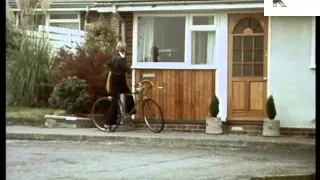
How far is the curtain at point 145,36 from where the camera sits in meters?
12.8

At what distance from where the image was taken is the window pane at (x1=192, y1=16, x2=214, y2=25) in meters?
12.3

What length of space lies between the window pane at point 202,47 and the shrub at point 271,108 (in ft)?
5.91

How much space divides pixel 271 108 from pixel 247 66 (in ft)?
4.24

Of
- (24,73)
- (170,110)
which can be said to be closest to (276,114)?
(170,110)

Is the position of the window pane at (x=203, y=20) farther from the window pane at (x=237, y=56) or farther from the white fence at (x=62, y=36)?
the white fence at (x=62, y=36)

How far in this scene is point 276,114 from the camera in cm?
1133

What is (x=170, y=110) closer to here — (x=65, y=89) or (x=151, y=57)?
(x=151, y=57)

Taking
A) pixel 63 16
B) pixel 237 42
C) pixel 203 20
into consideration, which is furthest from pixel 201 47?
pixel 63 16

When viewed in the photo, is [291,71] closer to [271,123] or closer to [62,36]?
[271,123]

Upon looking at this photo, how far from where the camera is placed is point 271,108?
1102 cm

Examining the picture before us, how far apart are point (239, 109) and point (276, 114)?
0.86 metres

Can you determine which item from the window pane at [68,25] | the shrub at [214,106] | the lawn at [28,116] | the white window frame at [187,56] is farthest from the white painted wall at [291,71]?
the window pane at [68,25]

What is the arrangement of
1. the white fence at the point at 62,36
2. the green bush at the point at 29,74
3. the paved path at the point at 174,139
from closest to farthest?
the paved path at the point at 174,139 → the green bush at the point at 29,74 → the white fence at the point at 62,36

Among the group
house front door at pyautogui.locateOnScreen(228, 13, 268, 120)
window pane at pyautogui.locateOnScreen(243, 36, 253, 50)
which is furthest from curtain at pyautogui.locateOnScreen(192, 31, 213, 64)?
window pane at pyautogui.locateOnScreen(243, 36, 253, 50)
